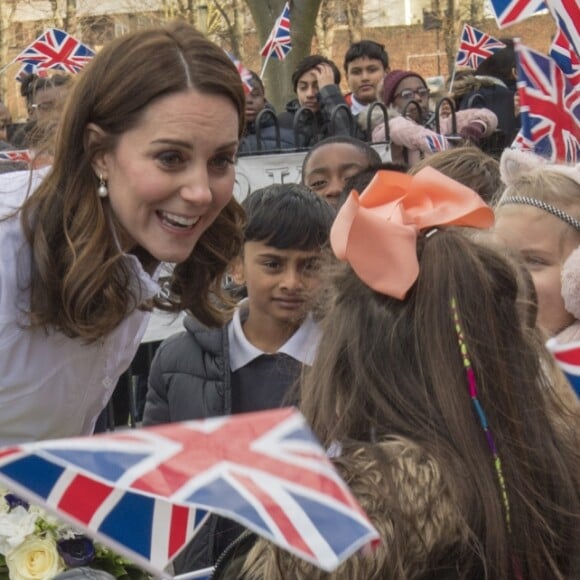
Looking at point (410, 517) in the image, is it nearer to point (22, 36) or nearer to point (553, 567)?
point (553, 567)

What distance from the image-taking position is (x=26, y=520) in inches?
95.5

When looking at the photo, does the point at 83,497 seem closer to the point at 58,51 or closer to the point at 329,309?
the point at 329,309

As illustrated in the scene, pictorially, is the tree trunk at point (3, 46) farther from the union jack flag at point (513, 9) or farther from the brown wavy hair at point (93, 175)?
the brown wavy hair at point (93, 175)

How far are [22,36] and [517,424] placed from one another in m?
44.9

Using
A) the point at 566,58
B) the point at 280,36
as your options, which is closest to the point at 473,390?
the point at 566,58

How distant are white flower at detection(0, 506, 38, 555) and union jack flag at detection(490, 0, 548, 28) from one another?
3048mm

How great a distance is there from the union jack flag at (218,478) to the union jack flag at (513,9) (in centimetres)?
361

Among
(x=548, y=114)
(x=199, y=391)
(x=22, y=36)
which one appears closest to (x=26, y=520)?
(x=199, y=391)

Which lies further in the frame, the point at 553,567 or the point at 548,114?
the point at 548,114

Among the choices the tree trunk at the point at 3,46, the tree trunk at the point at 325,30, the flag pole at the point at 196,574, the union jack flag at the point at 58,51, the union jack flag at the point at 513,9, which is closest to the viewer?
the flag pole at the point at 196,574

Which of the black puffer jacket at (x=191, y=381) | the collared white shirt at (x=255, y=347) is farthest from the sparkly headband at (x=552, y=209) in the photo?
the black puffer jacket at (x=191, y=381)

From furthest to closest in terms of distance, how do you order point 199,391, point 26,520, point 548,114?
point 548,114
point 199,391
point 26,520

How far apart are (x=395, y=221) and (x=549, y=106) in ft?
6.52

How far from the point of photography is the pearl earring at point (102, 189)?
9.69 ft
